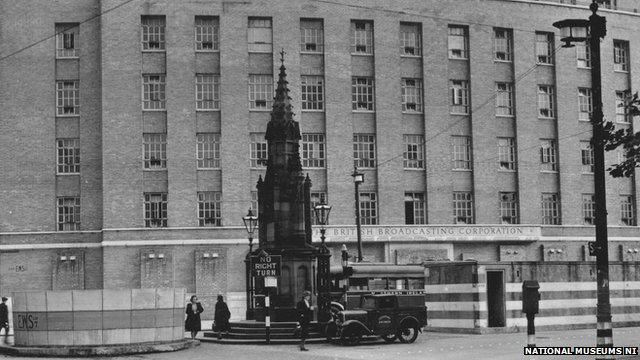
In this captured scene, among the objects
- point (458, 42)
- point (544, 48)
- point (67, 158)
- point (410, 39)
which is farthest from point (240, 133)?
point (544, 48)

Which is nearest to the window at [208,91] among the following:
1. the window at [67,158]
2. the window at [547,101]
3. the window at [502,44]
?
the window at [67,158]

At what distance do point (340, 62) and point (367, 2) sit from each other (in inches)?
145

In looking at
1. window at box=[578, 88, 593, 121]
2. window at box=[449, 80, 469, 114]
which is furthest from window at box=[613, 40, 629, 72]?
window at box=[449, 80, 469, 114]

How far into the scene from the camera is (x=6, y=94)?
57.0 metres

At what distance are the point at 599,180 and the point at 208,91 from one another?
127ft

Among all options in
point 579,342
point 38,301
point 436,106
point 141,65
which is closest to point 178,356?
point 38,301

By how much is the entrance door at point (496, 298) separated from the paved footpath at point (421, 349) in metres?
1.65

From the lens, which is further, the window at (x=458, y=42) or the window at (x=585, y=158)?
the window at (x=585, y=158)

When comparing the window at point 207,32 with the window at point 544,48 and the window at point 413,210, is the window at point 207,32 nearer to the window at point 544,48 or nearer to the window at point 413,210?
the window at point 413,210

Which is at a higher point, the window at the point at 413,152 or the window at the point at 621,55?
the window at the point at 621,55

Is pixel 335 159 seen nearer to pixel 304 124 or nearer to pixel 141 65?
pixel 304 124

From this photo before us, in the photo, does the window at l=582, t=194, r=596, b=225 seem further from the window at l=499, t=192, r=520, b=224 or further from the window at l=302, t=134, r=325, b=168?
the window at l=302, t=134, r=325, b=168

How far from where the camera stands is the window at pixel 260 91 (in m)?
57.8

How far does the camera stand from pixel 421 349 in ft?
102
